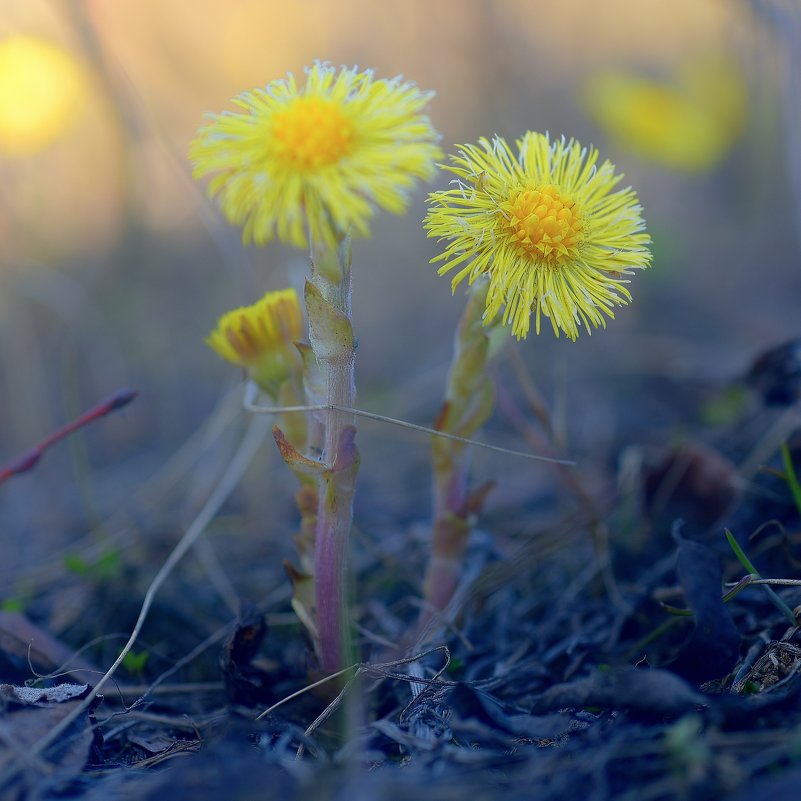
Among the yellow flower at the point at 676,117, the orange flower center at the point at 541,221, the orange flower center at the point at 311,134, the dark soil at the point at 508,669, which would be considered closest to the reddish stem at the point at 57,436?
the dark soil at the point at 508,669

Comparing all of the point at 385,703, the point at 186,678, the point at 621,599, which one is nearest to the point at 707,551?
the point at 621,599

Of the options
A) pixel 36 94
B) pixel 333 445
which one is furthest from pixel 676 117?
pixel 333 445

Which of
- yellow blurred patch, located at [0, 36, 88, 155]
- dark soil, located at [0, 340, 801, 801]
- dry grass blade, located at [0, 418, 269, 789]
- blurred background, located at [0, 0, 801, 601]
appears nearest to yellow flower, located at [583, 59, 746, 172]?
blurred background, located at [0, 0, 801, 601]

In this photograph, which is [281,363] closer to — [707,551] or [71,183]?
[707,551]

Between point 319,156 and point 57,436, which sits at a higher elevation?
point 319,156

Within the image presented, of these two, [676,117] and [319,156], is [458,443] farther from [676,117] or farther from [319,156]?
[676,117]
